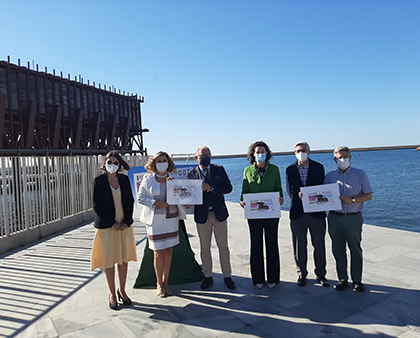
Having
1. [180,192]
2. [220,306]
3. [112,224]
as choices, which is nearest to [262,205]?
[180,192]

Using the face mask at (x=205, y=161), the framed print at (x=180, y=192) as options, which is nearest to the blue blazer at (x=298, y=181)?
the face mask at (x=205, y=161)

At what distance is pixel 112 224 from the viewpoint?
12.8ft

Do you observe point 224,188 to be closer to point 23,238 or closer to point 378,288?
point 378,288

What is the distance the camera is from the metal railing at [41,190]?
7.13 metres

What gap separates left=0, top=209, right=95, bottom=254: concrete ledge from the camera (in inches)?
275

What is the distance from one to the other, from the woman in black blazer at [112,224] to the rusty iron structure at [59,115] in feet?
61.7

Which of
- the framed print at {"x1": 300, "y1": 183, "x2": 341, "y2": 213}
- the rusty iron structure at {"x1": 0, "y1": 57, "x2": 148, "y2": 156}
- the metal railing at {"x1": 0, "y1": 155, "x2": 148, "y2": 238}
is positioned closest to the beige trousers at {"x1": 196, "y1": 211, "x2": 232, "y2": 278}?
the framed print at {"x1": 300, "y1": 183, "x2": 341, "y2": 213}

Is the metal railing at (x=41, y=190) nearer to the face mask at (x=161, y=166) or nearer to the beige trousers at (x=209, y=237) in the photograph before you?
the face mask at (x=161, y=166)

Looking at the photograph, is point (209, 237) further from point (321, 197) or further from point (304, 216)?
point (321, 197)

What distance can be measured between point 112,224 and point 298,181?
267cm

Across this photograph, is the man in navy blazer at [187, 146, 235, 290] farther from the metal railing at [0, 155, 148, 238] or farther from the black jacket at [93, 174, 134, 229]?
the metal railing at [0, 155, 148, 238]

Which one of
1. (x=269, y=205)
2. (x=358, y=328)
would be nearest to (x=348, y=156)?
(x=269, y=205)

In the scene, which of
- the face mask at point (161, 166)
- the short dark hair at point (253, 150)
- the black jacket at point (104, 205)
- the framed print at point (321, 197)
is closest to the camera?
the black jacket at point (104, 205)

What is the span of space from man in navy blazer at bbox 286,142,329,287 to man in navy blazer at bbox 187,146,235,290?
3.19 ft
